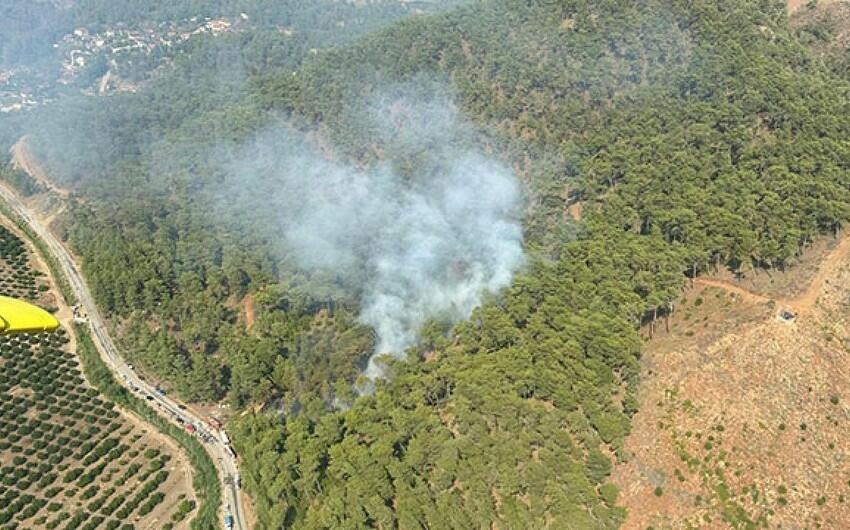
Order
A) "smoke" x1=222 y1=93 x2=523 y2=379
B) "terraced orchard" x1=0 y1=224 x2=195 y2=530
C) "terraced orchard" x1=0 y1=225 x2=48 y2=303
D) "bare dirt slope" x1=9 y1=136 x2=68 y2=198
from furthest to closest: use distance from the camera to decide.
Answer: "bare dirt slope" x1=9 y1=136 x2=68 y2=198 < "terraced orchard" x1=0 y1=225 x2=48 y2=303 < "smoke" x1=222 y1=93 x2=523 y2=379 < "terraced orchard" x1=0 y1=224 x2=195 y2=530

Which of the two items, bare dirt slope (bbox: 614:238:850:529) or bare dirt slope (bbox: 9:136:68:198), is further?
bare dirt slope (bbox: 9:136:68:198)

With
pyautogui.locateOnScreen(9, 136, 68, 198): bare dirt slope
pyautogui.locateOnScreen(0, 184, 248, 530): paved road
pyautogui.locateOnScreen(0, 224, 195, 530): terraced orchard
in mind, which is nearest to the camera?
pyautogui.locateOnScreen(0, 224, 195, 530): terraced orchard

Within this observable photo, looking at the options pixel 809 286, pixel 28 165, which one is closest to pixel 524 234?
pixel 809 286

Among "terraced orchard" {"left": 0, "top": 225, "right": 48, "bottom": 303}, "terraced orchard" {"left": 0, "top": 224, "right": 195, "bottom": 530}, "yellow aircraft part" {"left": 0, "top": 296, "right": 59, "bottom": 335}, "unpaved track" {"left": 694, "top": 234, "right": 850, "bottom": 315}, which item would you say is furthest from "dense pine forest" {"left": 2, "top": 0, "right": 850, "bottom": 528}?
"yellow aircraft part" {"left": 0, "top": 296, "right": 59, "bottom": 335}

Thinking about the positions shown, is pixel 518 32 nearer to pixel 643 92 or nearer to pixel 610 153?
pixel 643 92

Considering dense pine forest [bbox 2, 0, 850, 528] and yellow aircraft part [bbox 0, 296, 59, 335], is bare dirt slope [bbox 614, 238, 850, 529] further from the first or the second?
yellow aircraft part [bbox 0, 296, 59, 335]

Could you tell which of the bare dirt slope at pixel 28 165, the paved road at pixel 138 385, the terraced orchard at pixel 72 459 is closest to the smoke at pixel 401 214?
the paved road at pixel 138 385

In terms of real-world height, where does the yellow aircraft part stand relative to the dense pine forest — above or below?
above
